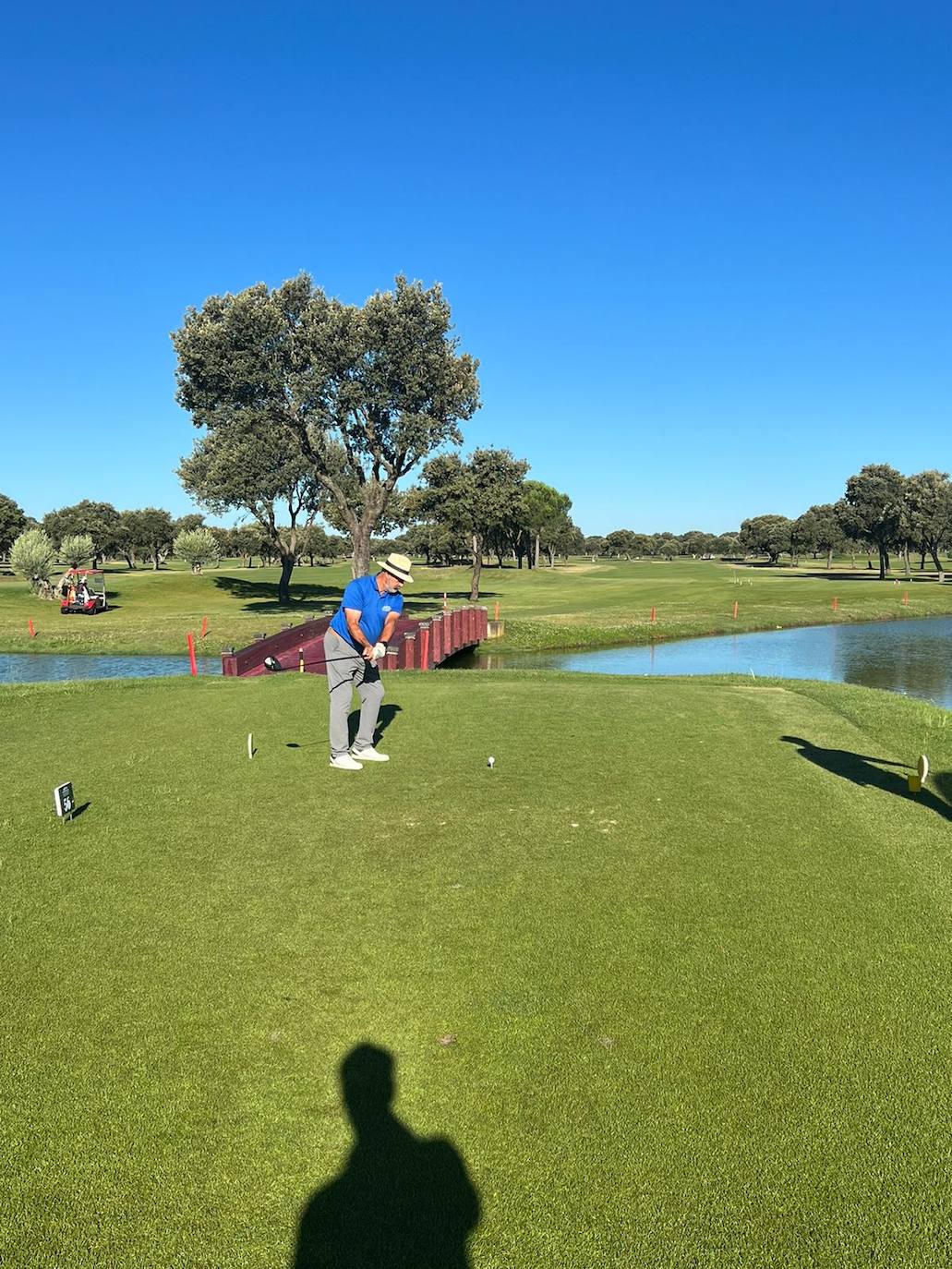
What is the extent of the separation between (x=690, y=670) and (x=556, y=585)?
178ft

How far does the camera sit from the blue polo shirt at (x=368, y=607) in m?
9.96

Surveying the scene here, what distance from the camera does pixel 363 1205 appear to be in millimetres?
3291

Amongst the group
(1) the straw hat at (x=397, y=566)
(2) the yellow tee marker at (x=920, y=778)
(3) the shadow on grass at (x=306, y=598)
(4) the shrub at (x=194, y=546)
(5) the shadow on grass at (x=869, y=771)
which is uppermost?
(4) the shrub at (x=194, y=546)

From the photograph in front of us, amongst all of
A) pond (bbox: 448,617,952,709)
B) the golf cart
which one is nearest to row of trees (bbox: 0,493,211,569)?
the golf cart

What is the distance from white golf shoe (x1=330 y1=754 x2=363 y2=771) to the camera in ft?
31.8

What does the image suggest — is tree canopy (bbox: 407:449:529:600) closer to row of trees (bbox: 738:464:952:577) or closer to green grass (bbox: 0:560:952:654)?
green grass (bbox: 0:560:952:654)

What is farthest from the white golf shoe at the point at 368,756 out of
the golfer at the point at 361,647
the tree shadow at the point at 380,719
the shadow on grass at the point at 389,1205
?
the shadow on grass at the point at 389,1205

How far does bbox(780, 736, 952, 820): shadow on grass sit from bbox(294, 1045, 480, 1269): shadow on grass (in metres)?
7.01

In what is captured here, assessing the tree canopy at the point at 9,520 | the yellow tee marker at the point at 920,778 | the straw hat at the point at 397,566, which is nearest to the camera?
the yellow tee marker at the point at 920,778

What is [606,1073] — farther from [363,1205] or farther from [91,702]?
[91,702]

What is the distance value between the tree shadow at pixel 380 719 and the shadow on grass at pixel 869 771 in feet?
19.4

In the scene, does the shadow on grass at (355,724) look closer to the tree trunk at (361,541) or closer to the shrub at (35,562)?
the tree trunk at (361,541)

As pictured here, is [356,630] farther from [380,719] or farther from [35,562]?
[35,562]

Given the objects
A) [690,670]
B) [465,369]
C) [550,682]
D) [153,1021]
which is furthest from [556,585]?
[153,1021]
